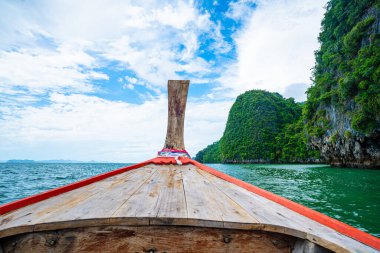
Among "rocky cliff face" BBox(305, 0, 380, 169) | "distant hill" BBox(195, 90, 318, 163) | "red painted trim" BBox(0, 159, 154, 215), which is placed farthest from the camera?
"distant hill" BBox(195, 90, 318, 163)

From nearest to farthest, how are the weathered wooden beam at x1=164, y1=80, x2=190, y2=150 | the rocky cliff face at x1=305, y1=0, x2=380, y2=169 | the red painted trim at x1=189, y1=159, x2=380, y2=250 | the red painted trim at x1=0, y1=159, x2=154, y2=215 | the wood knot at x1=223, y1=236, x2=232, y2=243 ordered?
the red painted trim at x1=189, y1=159, x2=380, y2=250, the wood knot at x1=223, y1=236, x2=232, y2=243, the red painted trim at x1=0, y1=159, x2=154, y2=215, the weathered wooden beam at x1=164, y1=80, x2=190, y2=150, the rocky cliff face at x1=305, y1=0, x2=380, y2=169

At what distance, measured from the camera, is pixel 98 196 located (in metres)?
1.41

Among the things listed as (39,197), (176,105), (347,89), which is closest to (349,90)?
(347,89)

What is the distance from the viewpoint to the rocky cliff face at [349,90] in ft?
57.9

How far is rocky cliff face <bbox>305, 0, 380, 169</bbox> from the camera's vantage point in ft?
57.9

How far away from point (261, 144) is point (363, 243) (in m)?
59.8

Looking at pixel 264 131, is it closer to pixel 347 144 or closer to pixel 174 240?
pixel 347 144

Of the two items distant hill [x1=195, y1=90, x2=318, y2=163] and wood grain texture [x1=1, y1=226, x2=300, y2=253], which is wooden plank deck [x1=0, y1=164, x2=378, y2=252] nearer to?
wood grain texture [x1=1, y1=226, x2=300, y2=253]

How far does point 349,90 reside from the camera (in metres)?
19.8

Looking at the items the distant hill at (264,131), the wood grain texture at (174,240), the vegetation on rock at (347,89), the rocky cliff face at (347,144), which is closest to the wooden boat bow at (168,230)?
the wood grain texture at (174,240)

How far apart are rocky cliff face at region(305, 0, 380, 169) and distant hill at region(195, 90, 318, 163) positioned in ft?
66.8

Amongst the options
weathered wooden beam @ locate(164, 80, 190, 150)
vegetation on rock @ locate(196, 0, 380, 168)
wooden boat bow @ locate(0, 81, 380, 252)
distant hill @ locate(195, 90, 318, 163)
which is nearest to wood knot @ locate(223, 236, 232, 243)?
wooden boat bow @ locate(0, 81, 380, 252)

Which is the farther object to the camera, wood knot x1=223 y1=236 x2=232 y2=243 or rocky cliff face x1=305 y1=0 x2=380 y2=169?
rocky cliff face x1=305 y1=0 x2=380 y2=169

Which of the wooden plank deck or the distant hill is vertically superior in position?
the distant hill
